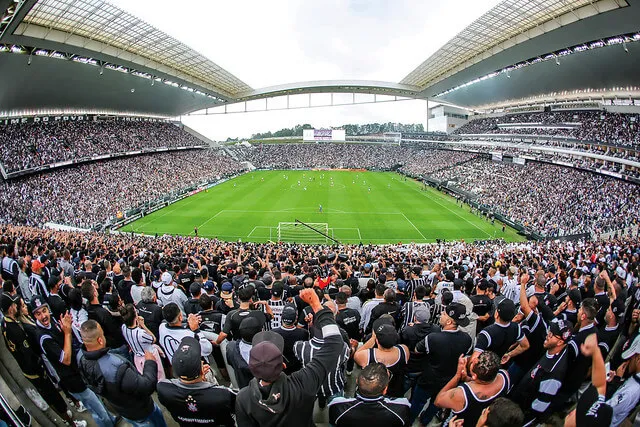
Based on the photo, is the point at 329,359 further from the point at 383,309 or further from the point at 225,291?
the point at 225,291

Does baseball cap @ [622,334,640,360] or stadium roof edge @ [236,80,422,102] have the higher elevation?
stadium roof edge @ [236,80,422,102]

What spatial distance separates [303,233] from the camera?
3183 cm

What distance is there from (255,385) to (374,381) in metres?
0.94

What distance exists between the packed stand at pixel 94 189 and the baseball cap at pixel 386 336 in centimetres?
3492

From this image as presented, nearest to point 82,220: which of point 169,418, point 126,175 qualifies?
point 126,175

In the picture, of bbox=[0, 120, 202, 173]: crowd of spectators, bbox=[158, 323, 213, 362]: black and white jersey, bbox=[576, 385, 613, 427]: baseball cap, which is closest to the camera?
bbox=[576, 385, 613, 427]: baseball cap

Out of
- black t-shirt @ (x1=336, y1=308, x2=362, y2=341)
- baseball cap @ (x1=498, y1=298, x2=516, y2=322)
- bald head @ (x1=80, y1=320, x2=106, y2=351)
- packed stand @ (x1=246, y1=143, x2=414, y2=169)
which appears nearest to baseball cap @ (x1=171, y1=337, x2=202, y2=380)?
bald head @ (x1=80, y1=320, x2=106, y2=351)

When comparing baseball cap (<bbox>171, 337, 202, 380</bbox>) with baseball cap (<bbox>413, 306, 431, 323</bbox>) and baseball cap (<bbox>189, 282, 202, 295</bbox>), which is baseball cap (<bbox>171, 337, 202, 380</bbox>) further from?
baseball cap (<bbox>189, 282, 202, 295</bbox>)

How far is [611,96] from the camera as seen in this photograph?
4409cm

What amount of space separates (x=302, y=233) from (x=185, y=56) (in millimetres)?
31154

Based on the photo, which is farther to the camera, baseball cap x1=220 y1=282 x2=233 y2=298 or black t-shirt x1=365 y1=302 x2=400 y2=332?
baseball cap x1=220 y1=282 x2=233 y2=298

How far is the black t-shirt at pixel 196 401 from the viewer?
329 centimetres

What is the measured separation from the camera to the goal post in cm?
3006

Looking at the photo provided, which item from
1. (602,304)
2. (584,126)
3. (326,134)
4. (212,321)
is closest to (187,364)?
(212,321)
